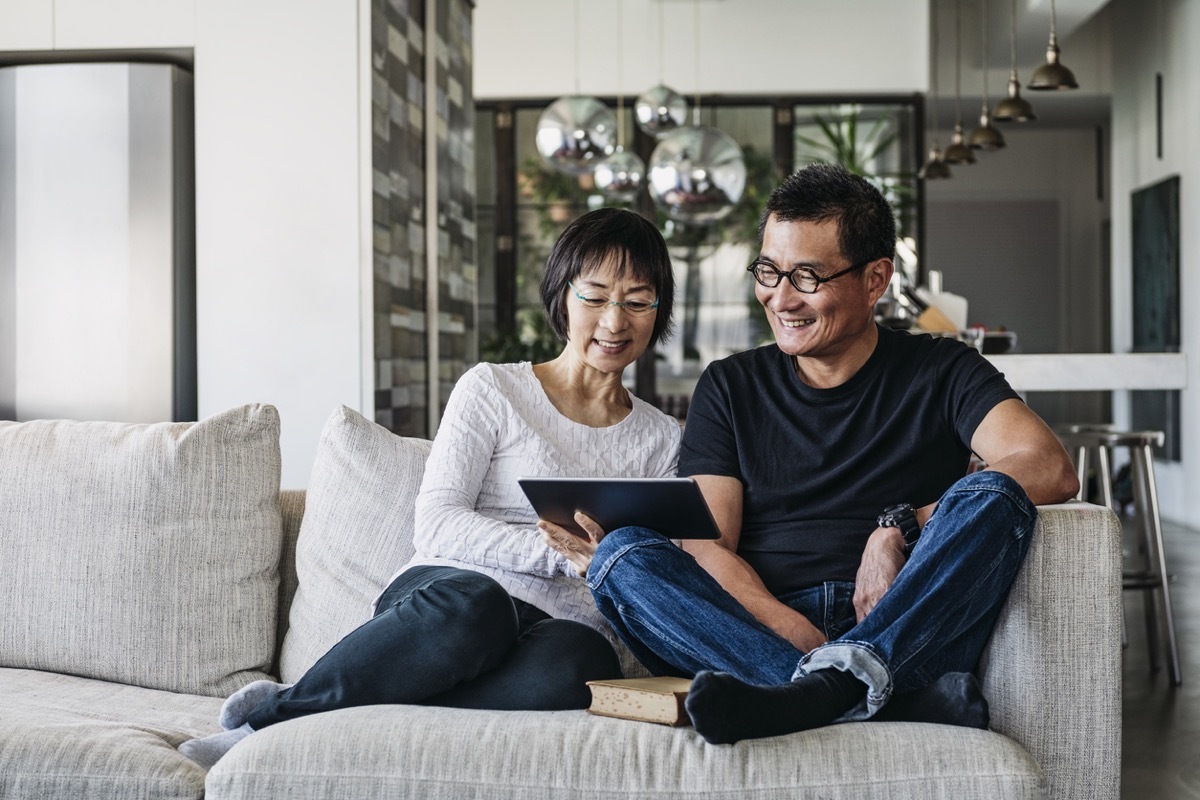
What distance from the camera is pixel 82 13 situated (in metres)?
3.40

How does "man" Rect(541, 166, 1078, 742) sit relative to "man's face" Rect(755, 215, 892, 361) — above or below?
below

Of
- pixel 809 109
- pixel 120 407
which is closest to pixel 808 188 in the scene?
pixel 120 407

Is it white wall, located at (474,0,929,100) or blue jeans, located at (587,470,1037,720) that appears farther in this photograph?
white wall, located at (474,0,929,100)

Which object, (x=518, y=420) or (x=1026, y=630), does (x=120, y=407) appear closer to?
(x=518, y=420)

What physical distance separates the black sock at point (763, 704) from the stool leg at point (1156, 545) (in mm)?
2461

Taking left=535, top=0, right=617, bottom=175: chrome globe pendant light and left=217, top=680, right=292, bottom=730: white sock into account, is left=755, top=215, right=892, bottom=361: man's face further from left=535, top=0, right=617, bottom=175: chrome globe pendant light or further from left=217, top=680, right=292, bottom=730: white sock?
left=535, top=0, right=617, bottom=175: chrome globe pendant light

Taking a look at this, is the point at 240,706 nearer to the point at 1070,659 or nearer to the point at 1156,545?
the point at 1070,659

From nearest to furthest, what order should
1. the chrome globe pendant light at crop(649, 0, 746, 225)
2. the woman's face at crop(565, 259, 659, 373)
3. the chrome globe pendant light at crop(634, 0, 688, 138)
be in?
the woman's face at crop(565, 259, 659, 373)
the chrome globe pendant light at crop(649, 0, 746, 225)
the chrome globe pendant light at crop(634, 0, 688, 138)

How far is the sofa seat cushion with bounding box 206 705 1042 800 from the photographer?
153 cm

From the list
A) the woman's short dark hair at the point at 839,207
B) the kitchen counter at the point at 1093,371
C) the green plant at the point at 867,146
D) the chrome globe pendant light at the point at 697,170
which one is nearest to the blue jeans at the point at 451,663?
the woman's short dark hair at the point at 839,207

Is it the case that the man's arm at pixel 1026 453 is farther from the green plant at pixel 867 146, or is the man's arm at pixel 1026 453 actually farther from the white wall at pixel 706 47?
the white wall at pixel 706 47

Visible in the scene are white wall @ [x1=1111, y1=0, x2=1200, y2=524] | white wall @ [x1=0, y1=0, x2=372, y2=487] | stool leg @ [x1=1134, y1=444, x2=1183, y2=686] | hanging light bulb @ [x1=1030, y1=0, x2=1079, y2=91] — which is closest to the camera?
white wall @ [x1=0, y1=0, x2=372, y2=487]

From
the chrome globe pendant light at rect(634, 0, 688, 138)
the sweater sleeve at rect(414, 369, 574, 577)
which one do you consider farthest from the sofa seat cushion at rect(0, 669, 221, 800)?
the chrome globe pendant light at rect(634, 0, 688, 138)

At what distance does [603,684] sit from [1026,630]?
58 centimetres
